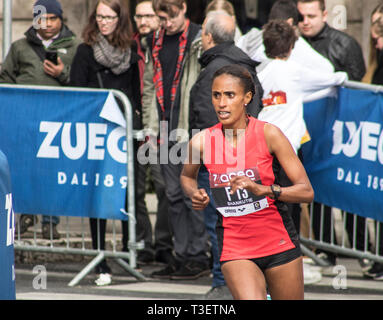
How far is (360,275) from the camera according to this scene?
8.78 m

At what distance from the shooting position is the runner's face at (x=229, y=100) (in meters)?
5.45

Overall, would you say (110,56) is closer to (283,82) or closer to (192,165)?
(283,82)

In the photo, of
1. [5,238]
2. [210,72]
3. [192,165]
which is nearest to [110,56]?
[210,72]

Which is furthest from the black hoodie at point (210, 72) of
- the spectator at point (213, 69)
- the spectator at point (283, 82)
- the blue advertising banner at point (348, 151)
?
the blue advertising banner at point (348, 151)

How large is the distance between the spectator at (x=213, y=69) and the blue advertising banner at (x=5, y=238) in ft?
8.38

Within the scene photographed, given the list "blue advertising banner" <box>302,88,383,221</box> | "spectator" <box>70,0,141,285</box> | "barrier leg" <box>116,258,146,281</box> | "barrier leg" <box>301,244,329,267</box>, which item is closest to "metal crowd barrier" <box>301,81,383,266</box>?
"barrier leg" <box>301,244,329,267</box>

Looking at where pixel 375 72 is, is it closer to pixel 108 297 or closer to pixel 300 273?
pixel 108 297

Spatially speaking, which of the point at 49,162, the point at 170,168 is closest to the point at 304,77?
the point at 170,168

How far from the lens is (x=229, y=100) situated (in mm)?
5488

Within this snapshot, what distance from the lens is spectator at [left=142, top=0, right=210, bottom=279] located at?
28.0 feet

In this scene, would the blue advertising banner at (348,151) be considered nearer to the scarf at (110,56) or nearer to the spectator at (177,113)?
the spectator at (177,113)

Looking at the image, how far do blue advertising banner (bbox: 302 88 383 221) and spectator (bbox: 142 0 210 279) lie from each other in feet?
4.02

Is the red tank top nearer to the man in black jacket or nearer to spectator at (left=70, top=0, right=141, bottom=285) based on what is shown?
spectator at (left=70, top=0, right=141, bottom=285)
